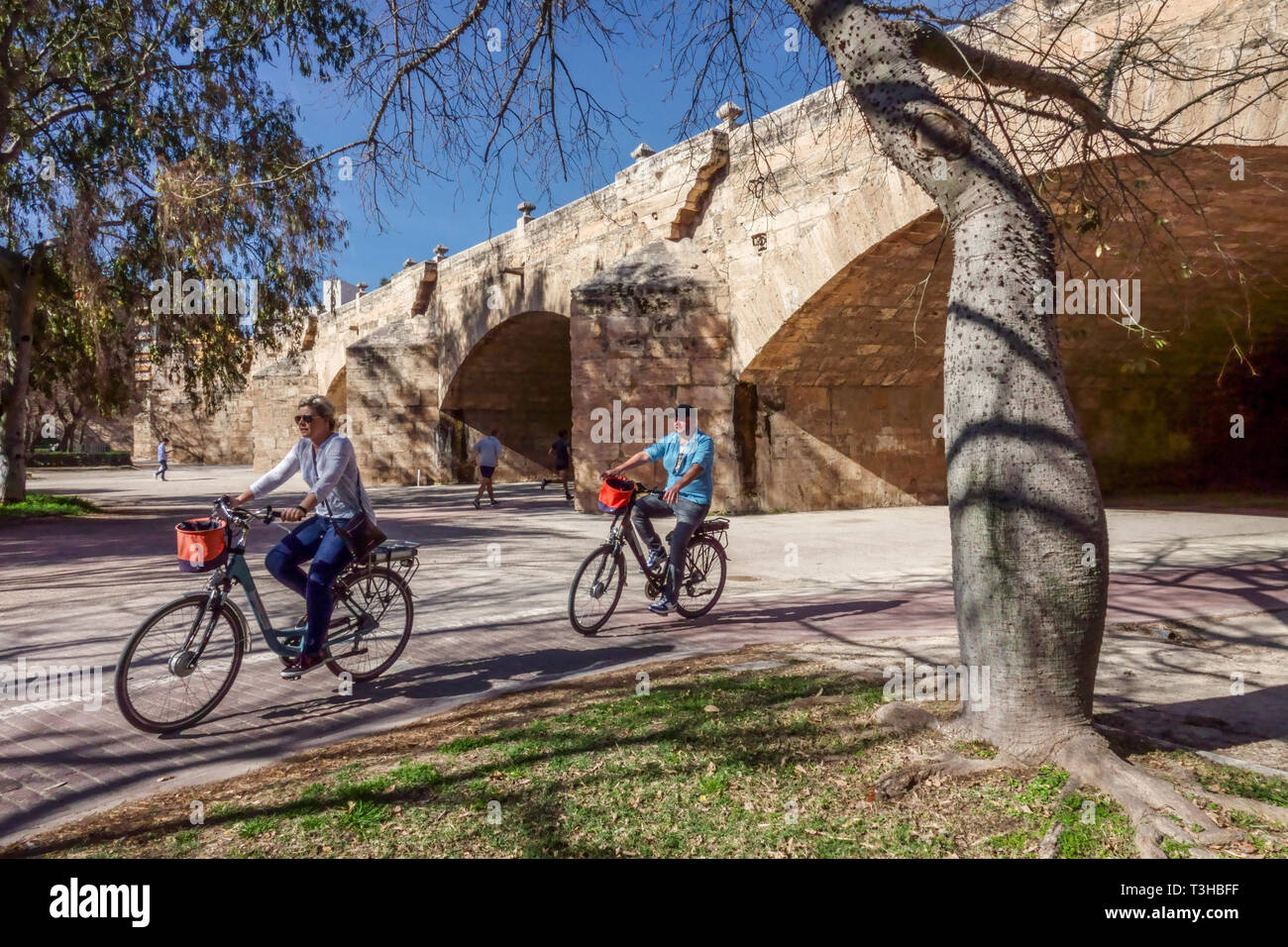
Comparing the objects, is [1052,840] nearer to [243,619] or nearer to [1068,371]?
[243,619]

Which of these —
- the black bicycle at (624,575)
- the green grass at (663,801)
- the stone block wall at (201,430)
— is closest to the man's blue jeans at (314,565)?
the green grass at (663,801)

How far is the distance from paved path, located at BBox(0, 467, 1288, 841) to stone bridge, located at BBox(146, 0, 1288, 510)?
1.55 metres

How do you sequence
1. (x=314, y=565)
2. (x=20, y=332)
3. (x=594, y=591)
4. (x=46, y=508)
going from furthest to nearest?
(x=46, y=508), (x=20, y=332), (x=594, y=591), (x=314, y=565)

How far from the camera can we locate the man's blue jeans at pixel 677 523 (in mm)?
6254

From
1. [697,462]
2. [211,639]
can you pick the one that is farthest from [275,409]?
[211,639]

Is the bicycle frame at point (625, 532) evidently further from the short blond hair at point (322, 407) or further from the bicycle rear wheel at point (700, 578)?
the short blond hair at point (322, 407)

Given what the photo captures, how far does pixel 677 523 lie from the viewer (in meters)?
6.32

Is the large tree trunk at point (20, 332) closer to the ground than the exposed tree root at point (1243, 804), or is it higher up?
higher up

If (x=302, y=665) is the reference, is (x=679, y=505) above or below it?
above

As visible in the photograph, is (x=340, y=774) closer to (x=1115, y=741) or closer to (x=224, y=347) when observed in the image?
(x=1115, y=741)

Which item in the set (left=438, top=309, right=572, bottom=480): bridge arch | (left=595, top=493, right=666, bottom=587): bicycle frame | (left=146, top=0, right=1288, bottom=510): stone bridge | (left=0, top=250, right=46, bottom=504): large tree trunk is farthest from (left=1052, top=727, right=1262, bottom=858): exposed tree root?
(left=438, top=309, right=572, bottom=480): bridge arch

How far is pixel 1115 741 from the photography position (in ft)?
11.1

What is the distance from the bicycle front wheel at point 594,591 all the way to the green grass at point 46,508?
39.3 ft

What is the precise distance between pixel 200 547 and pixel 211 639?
440mm
